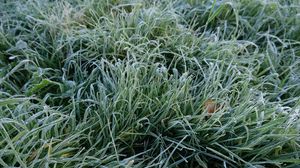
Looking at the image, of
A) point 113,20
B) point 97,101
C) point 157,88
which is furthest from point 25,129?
point 113,20

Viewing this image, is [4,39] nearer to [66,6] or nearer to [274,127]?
[66,6]

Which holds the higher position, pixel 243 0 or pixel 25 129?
pixel 243 0

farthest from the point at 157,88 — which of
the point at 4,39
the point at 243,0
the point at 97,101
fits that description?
the point at 243,0

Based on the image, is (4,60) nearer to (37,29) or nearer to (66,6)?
(37,29)

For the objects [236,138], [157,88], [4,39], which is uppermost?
[4,39]

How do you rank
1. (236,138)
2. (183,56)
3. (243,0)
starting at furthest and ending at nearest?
(243,0), (183,56), (236,138)

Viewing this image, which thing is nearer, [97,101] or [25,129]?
[25,129]

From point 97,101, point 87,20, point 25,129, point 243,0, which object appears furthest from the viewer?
point 243,0
